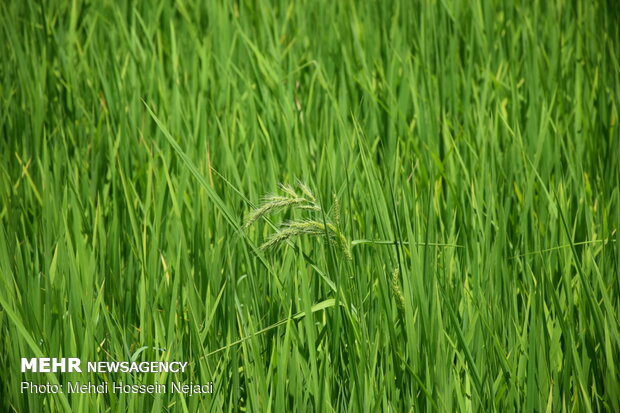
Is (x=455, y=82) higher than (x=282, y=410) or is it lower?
higher

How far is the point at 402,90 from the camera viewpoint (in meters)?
2.17

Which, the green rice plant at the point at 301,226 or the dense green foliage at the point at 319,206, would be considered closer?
the green rice plant at the point at 301,226

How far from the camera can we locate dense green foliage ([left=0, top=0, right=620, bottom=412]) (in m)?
1.21

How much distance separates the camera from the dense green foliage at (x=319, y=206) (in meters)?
1.21

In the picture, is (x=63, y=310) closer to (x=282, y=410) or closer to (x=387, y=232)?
(x=282, y=410)

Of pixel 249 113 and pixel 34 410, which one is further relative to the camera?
pixel 249 113

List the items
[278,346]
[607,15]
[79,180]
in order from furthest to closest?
[607,15] → [79,180] → [278,346]

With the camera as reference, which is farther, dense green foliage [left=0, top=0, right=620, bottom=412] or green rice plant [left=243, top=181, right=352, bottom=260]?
dense green foliage [left=0, top=0, right=620, bottom=412]

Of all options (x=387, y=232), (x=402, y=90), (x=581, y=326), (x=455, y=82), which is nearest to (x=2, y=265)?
(x=387, y=232)

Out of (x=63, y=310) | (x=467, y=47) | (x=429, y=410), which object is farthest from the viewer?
(x=467, y=47)

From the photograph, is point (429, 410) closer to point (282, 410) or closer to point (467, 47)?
point (282, 410)

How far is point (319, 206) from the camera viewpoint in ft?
3.84

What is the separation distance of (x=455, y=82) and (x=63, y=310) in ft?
4.48

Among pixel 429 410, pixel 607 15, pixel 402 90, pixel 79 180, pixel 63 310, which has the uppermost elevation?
pixel 607 15
